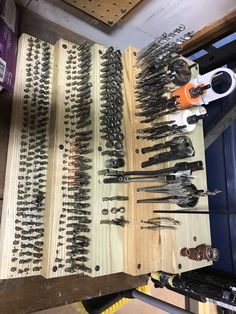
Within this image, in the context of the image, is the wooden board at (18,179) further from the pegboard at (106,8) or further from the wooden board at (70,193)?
the pegboard at (106,8)

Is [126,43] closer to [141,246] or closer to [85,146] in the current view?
[85,146]

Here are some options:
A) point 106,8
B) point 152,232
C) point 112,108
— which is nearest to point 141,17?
point 106,8

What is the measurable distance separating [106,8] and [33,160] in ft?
1.68

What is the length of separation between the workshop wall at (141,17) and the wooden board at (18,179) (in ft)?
0.62

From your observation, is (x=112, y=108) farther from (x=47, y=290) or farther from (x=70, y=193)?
(x=47, y=290)

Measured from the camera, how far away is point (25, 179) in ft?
2.52

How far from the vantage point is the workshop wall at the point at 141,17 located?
975 millimetres

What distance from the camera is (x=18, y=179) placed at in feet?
2.49

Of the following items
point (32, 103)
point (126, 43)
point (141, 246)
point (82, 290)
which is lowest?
point (82, 290)

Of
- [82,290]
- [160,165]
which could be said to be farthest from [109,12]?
[82,290]

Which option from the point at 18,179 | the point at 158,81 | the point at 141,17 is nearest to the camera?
the point at 18,179

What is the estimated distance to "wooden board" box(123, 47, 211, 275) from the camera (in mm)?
782

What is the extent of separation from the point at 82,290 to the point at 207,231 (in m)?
0.38

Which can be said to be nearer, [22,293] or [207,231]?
[22,293]
